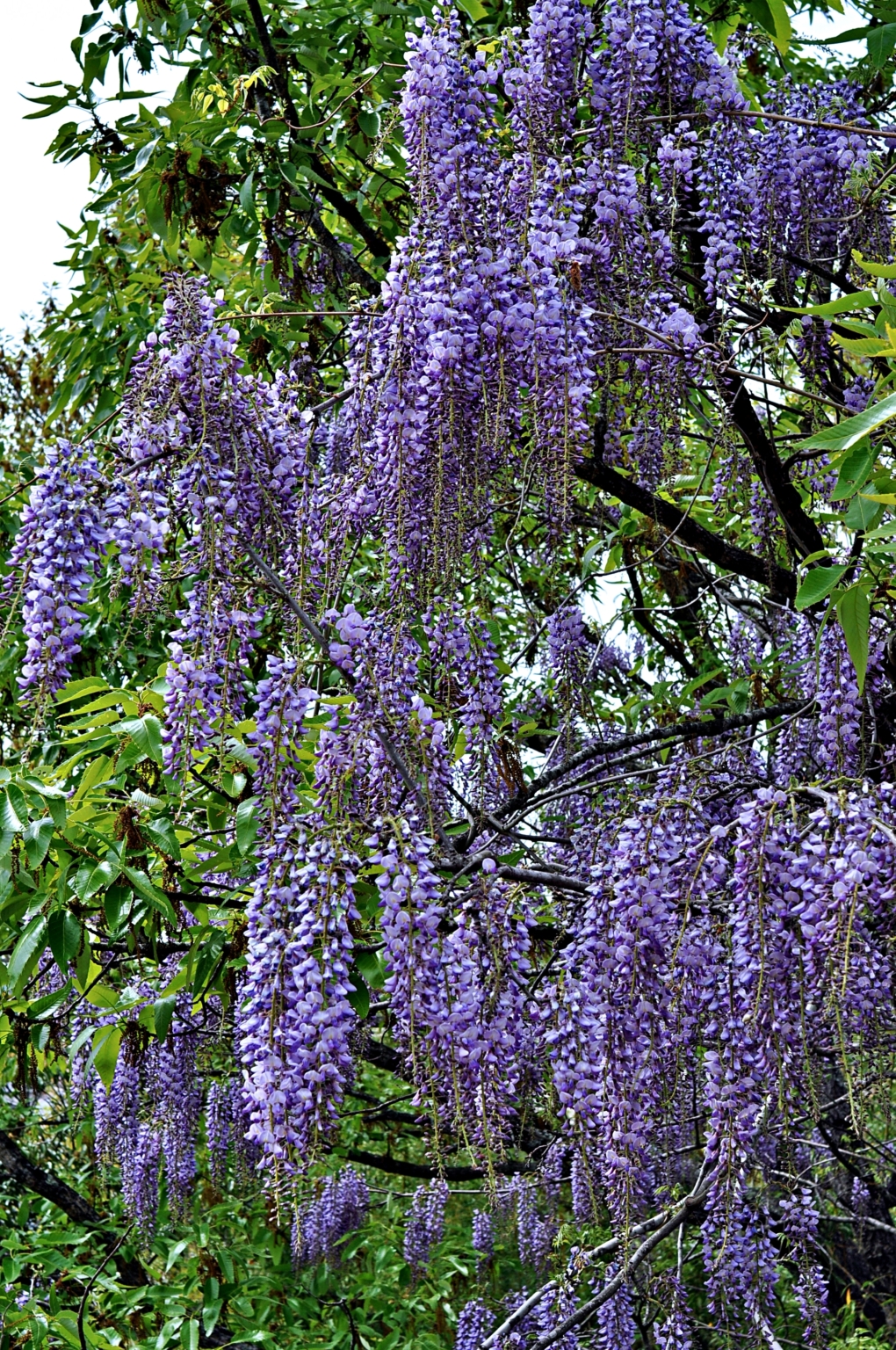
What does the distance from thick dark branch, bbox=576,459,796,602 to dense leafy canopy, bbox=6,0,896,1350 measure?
0.05ft

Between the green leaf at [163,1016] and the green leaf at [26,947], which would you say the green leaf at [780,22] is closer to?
the green leaf at [26,947]

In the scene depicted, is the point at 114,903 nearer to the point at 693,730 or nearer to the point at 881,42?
the point at 693,730

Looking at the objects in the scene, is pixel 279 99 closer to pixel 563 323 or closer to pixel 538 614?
pixel 563 323

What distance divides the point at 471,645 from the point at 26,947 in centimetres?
132

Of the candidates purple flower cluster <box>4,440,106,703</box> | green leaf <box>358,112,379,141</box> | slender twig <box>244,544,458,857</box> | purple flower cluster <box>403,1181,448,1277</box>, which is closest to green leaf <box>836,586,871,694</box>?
slender twig <box>244,544,458,857</box>

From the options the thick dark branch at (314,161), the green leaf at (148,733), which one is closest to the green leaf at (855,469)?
the green leaf at (148,733)

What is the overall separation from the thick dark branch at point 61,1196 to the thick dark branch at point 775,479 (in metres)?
3.79

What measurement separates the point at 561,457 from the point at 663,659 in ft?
13.0

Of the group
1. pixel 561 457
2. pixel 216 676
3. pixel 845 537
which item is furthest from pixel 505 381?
pixel 845 537

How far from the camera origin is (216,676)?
2.32 meters

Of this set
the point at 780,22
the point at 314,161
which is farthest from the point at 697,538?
the point at 780,22

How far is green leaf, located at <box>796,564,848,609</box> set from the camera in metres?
1.89

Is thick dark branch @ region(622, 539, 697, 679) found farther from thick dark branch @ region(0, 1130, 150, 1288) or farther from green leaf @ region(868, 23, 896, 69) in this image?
thick dark branch @ region(0, 1130, 150, 1288)

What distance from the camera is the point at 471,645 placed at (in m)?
3.26
